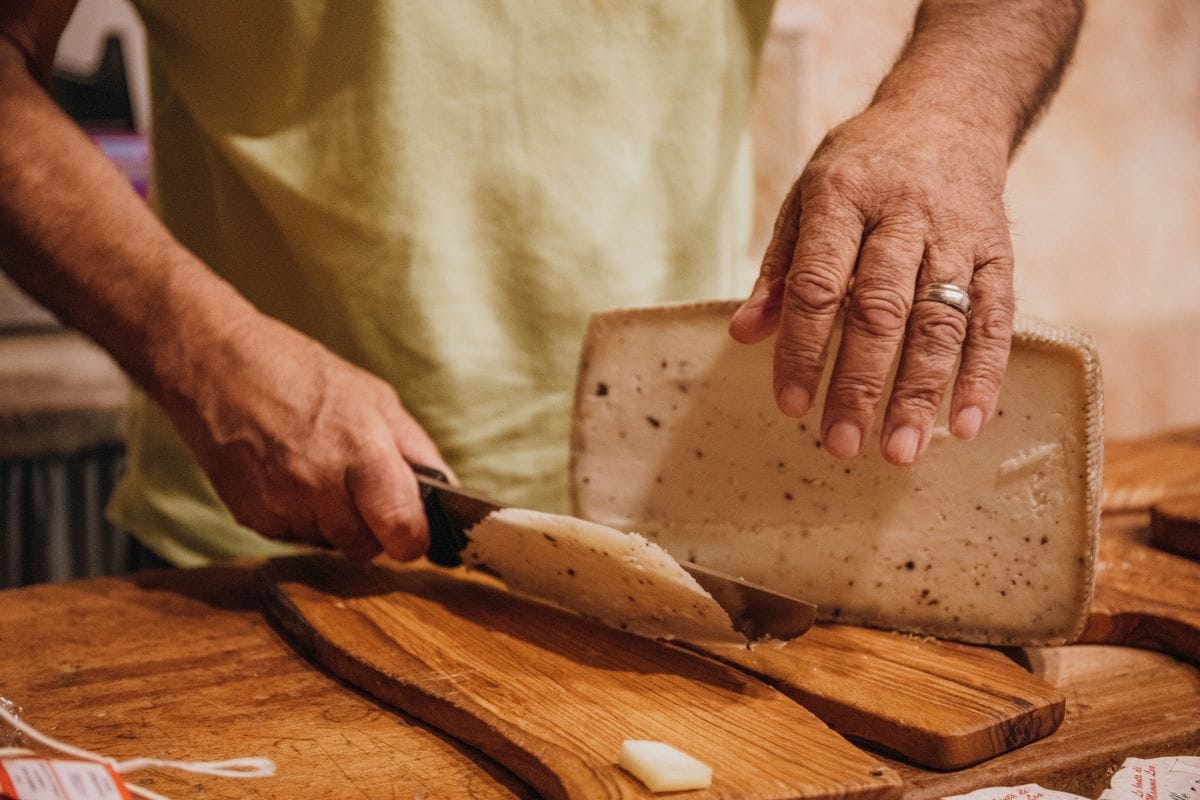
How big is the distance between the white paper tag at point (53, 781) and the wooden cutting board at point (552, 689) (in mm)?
275

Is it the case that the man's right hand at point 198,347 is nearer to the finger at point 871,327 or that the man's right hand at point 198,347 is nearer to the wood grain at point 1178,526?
the finger at point 871,327

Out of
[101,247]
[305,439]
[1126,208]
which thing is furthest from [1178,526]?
[1126,208]

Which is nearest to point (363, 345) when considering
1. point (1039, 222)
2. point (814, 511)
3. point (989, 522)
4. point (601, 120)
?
point (601, 120)

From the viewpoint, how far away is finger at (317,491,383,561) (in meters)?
1.19

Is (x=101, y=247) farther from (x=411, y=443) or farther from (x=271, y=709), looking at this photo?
(x=271, y=709)

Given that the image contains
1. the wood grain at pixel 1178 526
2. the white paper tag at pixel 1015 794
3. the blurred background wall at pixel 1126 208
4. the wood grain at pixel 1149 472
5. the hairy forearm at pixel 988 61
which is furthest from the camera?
the blurred background wall at pixel 1126 208

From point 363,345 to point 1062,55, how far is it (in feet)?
3.38

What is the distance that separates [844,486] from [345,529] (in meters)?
0.60

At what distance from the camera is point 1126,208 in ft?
12.6

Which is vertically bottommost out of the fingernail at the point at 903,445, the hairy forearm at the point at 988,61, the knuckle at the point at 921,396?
the fingernail at the point at 903,445

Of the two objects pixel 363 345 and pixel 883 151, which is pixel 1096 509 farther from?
pixel 363 345

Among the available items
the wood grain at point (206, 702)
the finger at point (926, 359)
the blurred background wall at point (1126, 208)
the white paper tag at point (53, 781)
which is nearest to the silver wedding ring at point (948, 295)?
the finger at point (926, 359)

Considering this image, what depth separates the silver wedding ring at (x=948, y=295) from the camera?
0.91 meters

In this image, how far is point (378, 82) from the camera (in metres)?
1.39
